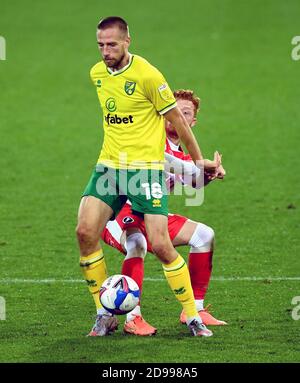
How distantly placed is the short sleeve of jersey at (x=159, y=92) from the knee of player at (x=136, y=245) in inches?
50.1

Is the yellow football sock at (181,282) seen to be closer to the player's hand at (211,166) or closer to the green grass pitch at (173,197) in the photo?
the green grass pitch at (173,197)

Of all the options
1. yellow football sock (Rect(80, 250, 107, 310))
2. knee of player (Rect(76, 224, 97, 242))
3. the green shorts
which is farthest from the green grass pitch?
the green shorts

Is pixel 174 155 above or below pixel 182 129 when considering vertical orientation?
below

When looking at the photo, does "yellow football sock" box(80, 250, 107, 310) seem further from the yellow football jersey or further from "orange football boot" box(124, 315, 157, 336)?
the yellow football jersey

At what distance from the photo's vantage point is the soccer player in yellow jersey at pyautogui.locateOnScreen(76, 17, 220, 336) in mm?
9562

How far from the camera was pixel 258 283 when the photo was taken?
462 inches

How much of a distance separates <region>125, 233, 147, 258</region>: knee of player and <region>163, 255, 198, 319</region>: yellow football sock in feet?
1.80

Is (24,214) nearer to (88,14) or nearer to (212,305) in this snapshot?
(212,305)

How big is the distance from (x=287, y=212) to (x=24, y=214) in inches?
138

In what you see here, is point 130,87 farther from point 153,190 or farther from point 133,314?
point 133,314

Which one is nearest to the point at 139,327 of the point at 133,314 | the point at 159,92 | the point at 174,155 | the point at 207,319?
the point at 133,314

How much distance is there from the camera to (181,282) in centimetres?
972

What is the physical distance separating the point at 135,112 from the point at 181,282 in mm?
1477

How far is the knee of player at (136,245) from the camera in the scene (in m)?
10.2
